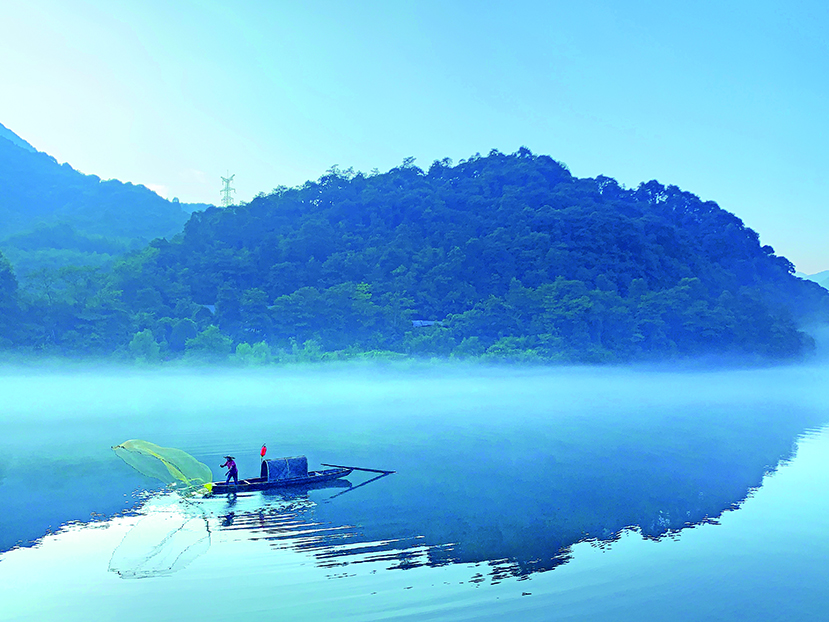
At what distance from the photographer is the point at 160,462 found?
51.3 feet

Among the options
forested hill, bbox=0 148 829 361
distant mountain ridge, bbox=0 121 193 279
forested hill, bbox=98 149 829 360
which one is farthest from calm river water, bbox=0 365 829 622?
distant mountain ridge, bbox=0 121 193 279

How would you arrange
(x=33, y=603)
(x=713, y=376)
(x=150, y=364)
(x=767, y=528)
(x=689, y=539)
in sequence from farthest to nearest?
(x=713, y=376) < (x=150, y=364) < (x=767, y=528) < (x=689, y=539) < (x=33, y=603)

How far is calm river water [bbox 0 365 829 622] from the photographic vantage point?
1088 centimetres

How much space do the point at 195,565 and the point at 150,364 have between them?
53.5m

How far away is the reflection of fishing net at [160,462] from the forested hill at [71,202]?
103 m

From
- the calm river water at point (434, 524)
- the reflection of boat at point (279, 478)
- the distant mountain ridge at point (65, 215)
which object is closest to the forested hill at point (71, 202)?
the distant mountain ridge at point (65, 215)

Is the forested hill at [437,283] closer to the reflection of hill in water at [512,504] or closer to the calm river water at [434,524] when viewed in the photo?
the calm river water at [434,524]

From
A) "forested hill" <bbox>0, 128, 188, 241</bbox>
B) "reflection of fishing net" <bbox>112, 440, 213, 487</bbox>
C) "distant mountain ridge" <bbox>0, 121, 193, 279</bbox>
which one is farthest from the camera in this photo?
"forested hill" <bbox>0, 128, 188, 241</bbox>

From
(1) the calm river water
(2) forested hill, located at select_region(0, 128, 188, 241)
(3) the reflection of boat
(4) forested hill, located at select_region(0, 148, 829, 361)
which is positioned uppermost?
(2) forested hill, located at select_region(0, 128, 188, 241)

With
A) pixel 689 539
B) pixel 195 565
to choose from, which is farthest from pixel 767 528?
pixel 195 565

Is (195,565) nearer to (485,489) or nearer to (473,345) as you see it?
(485,489)

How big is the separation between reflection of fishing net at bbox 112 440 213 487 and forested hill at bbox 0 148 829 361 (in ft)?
164

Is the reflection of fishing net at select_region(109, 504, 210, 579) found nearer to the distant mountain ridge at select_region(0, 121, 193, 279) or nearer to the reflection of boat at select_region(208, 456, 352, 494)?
the reflection of boat at select_region(208, 456, 352, 494)

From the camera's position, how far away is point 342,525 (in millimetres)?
14930
